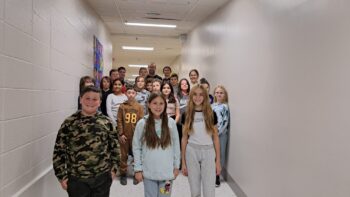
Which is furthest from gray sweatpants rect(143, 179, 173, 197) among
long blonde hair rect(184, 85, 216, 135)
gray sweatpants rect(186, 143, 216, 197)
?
long blonde hair rect(184, 85, 216, 135)

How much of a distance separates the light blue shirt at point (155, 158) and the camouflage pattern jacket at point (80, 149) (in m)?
0.27

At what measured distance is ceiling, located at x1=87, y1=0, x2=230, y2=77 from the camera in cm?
541

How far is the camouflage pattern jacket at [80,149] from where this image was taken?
7.91 ft

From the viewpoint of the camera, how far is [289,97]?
107 inches

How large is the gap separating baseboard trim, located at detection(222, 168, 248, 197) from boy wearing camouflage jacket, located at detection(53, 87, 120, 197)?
209cm

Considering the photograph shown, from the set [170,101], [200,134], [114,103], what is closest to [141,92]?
[114,103]

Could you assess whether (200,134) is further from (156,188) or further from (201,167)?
(156,188)

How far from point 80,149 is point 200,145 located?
44.0 inches

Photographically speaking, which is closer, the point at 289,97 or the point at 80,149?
the point at 80,149

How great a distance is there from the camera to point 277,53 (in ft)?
9.90

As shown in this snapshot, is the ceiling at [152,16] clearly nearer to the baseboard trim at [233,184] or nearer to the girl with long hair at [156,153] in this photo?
the baseboard trim at [233,184]

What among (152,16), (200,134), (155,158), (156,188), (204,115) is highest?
(152,16)

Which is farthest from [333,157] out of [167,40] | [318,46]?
[167,40]

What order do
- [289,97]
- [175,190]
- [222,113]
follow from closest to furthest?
[289,97] → [175,190] → [222,113]
